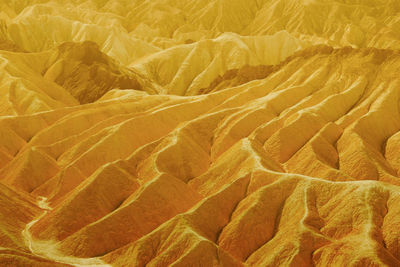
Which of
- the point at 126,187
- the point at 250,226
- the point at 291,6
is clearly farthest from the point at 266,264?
the point at 291,6

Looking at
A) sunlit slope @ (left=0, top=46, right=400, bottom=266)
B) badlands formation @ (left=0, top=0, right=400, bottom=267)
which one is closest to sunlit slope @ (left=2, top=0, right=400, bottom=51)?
badlands formation @ (left=0, top=0, right=400, bottom=267)

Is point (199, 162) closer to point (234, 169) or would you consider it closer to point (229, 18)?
point (234, 169)

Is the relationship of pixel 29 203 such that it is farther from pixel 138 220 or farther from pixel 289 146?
pixel 289 146

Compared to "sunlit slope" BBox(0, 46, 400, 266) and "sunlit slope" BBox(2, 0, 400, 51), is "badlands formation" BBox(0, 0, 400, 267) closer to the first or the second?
"sunlit slope" BBox(0, 46, 400, 266)

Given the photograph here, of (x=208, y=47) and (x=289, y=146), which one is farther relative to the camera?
(x=208, y=47)

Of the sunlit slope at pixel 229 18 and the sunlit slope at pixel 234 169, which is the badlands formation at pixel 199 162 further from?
the sunlit slope at pixel 229 18

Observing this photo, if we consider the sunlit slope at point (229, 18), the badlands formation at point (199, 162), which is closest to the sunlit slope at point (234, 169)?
the badlands formation at point (199, 162)

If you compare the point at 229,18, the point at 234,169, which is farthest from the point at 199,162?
the point at 229,18
